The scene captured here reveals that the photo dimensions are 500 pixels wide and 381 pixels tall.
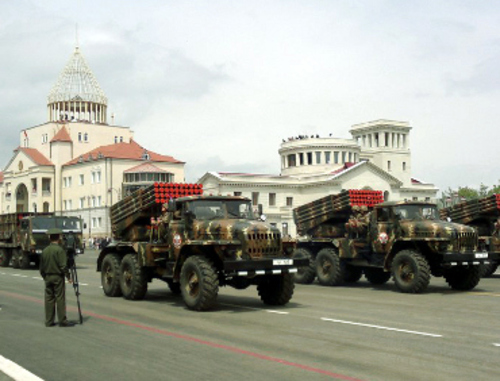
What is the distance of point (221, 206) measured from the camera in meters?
14.5

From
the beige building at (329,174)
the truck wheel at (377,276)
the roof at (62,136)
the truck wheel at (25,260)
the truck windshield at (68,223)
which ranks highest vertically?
the roof at (62,136)

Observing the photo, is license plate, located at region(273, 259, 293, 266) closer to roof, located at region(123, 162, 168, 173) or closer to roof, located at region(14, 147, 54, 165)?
roof, located at region(123, 162, 168, 173)

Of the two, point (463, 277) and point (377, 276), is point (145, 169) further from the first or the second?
point (463, 277)

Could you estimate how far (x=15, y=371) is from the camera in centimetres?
797

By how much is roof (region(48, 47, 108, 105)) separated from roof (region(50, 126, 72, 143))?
5.25 meters

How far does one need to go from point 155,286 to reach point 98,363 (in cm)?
1217

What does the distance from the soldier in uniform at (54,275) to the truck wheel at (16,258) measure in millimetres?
21982

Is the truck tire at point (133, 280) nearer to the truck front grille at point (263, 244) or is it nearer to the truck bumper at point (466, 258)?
the truck front grille at point (263, 244)

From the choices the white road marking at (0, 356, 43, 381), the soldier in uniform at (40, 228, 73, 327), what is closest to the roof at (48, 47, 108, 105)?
the soldier in uniform at (40, 228, 73, 327)

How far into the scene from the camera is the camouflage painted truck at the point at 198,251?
43.5ft

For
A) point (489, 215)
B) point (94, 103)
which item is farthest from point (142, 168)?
point (489, 215)

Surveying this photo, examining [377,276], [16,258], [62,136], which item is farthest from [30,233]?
[62,136]

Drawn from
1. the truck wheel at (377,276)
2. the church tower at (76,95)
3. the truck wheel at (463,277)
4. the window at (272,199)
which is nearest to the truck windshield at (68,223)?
the truck wheel at (377,276)

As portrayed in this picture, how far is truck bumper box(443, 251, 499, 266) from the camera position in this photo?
16.6 m
